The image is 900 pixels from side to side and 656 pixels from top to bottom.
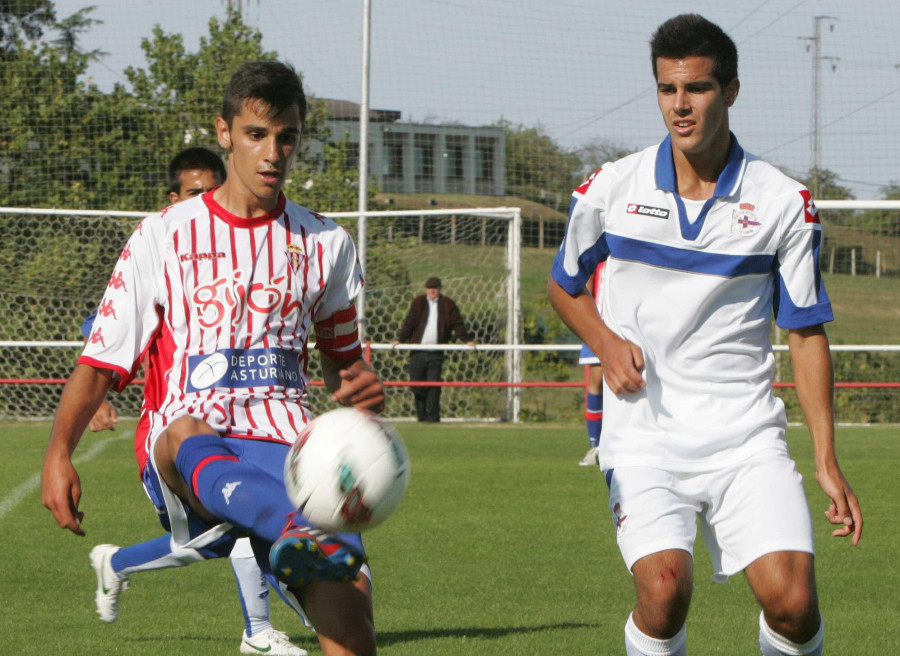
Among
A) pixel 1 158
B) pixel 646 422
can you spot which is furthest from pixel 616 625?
pixel 1 158

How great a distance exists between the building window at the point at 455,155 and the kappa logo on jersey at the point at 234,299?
17.6 m

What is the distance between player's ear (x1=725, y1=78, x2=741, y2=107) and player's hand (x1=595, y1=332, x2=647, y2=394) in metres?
0.83

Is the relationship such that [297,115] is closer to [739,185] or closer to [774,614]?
[739,185]

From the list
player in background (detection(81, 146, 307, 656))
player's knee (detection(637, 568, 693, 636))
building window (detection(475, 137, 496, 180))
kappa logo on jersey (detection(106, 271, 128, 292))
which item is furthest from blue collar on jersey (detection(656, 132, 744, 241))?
building window (detection(475, 137, 496, 180))

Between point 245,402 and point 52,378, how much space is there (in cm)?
1382

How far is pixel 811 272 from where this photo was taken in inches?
149

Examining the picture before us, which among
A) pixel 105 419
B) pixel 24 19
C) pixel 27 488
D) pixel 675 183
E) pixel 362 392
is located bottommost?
pixel 27 488

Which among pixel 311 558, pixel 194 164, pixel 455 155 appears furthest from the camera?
pixel 455 155

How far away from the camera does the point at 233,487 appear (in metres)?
3.28

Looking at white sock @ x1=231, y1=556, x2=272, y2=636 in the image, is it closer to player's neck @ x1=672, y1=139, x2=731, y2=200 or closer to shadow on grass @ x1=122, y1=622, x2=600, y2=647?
shadow on grass @ x1=122, y1=622, x2=600, y2=647

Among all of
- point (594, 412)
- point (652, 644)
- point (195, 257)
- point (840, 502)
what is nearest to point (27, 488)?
point (594, 412)

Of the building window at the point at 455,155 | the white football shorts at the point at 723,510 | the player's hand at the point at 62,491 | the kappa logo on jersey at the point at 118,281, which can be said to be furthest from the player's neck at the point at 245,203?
the building window at the point at 455,155

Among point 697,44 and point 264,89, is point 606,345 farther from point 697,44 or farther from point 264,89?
point 264,89

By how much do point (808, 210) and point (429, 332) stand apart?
12.9 meters
